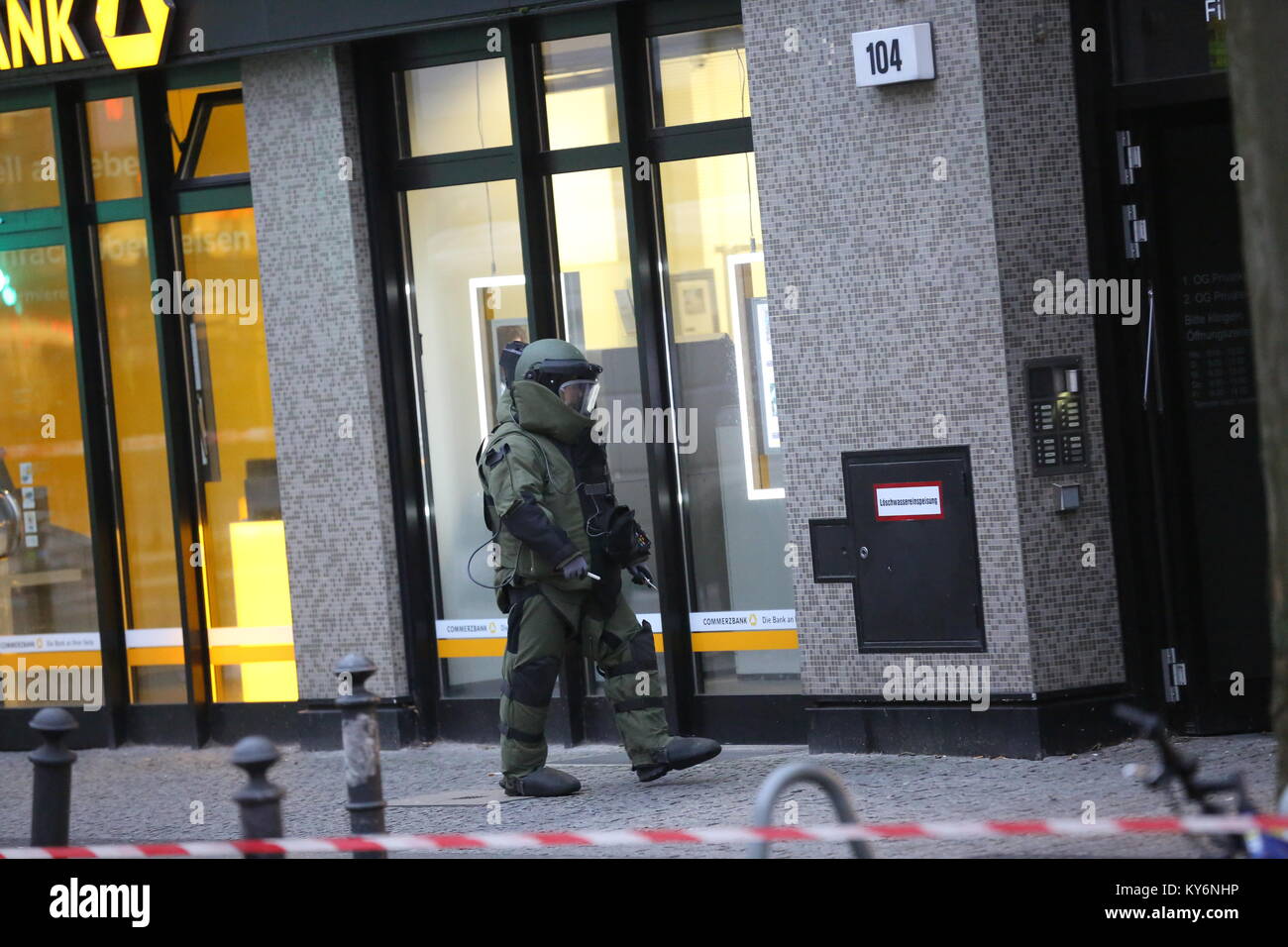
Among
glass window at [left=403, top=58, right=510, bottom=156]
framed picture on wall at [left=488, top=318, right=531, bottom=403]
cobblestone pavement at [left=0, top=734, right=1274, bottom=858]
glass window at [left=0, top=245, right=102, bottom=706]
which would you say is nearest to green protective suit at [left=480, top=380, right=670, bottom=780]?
cobblestone pavement at [left=0, top=734, right=1274, bottom=858]

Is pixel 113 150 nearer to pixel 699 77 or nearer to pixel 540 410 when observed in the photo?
pixel 699 77

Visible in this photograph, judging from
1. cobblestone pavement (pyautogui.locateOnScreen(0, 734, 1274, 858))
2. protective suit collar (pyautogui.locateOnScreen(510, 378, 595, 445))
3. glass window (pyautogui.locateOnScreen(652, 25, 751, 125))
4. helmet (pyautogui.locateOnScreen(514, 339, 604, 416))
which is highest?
glass window (pyautogui.locateOnScreen(652, 25, 751, 125))

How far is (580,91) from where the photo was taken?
9695 mm

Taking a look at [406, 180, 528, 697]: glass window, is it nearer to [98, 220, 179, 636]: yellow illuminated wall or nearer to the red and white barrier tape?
[98, 220, 179, 636]: yellow illuminated wall

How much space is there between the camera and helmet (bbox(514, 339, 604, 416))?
841 cm

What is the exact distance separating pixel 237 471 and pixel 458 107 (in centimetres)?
254

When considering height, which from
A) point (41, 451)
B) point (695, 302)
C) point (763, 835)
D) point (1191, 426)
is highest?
point (695, 302)

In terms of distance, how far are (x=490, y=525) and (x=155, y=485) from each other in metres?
3.31

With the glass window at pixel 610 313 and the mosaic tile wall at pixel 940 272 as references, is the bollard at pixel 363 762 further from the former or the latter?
the glass window at pixel 610 313

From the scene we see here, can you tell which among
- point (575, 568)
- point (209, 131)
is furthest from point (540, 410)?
point (209, 131)

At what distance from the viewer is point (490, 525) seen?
27.8 feet

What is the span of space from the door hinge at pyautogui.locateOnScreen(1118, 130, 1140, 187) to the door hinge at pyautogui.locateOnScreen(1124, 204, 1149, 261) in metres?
0.13

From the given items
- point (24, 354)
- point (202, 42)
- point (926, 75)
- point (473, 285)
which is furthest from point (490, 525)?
point (24, 354)

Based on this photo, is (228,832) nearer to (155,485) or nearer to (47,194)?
(155,485)
